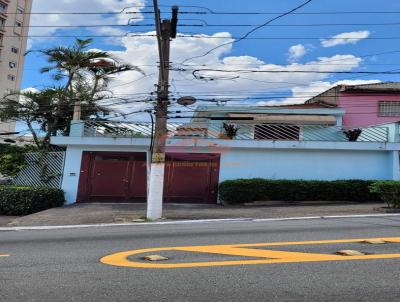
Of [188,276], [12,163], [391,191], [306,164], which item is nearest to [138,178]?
[12,163]

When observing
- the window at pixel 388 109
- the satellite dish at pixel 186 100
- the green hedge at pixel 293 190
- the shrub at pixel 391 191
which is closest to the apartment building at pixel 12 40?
the window at pixel 388 109

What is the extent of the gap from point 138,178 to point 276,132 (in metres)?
7.68

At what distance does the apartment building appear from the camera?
63.4 meters

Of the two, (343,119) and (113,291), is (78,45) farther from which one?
(113,291)

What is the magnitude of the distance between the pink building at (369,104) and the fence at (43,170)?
15.5 metres

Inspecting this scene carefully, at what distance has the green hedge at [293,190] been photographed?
64.7ft

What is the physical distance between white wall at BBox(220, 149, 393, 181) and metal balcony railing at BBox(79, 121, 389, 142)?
1.07 m

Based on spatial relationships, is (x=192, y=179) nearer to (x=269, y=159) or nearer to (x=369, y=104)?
(x=269, y=159)

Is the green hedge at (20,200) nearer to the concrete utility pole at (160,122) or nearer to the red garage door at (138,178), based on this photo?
the red garage door at (138,178)

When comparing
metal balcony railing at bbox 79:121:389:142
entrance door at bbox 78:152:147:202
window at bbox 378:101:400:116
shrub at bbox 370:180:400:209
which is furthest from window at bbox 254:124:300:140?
shrub at bbox 370:180:400:209

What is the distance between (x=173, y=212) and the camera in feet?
56.7

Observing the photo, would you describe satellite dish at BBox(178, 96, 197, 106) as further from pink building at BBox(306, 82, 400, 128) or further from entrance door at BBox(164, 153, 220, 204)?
pink building at BBox(306, 82, 400, 128)

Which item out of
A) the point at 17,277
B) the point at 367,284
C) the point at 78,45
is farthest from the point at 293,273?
the point at 78,45

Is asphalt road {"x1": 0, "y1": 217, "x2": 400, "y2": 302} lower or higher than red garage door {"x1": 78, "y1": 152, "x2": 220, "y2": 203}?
lower
